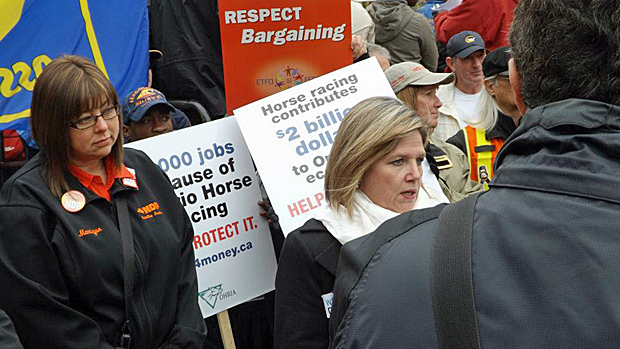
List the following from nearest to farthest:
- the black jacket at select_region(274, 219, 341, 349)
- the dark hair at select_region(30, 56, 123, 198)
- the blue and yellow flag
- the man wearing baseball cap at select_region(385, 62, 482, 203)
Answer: the black jacket at select_region(274, 219, 341, 349)
the dark hair at select_region(30, 56, 123, 198)
the man wearing baseball cap at select_region(385, 62, 482, 203)
the blue and yellow flag

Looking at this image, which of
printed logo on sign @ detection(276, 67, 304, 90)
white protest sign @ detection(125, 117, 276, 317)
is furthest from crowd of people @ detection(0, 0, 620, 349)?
printed logo on sign @ detection(276, 67, 304, 90)

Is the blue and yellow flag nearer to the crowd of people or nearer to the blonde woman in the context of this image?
the crowd of people

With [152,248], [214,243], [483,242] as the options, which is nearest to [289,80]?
[214,243]

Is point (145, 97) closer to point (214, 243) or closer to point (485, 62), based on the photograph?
point (214, 243)

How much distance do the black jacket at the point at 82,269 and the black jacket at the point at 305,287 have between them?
27.1 inches

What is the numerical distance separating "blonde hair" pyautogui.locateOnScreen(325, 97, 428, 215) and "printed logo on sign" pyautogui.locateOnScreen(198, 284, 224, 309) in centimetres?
138

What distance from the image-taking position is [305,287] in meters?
3.13

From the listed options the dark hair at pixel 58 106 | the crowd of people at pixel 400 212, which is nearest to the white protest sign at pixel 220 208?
the crowd of people at pixel 400 212

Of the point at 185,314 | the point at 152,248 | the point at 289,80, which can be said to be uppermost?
the point at 289,80

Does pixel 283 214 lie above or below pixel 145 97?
below

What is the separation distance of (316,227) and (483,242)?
198 cm

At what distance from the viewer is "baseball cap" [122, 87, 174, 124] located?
505cm

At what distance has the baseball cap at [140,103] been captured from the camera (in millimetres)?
5051

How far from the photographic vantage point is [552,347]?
4.10 feet
